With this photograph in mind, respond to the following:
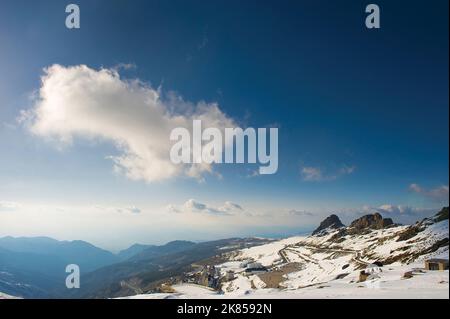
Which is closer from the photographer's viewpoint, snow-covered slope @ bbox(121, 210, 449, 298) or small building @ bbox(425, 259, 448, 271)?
snow-covered slope @ bbox(121, 210, 449, 298)

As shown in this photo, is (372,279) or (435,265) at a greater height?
(435,265)

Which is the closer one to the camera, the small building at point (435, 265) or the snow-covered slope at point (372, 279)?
the snow-covered slope at point (372, 279)

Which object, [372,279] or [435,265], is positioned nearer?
[372,279]

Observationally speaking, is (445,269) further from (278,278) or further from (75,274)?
(278,278)
